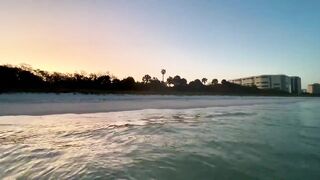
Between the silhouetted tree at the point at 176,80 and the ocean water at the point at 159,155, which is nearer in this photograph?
the ocean water at the point at 159,155

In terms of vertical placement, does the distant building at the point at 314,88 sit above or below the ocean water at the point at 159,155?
above

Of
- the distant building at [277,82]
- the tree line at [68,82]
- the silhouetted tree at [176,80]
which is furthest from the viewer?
the distant building at [277,82]

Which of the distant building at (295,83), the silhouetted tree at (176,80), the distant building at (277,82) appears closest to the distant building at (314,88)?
the distant building at (295,83)

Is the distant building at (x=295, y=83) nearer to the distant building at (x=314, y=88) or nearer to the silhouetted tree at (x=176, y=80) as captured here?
the distant building at (x=314, y=88)

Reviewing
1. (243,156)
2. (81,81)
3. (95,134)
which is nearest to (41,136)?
(95,134)

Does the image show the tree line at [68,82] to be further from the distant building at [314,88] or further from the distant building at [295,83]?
the distant building at [314,88]

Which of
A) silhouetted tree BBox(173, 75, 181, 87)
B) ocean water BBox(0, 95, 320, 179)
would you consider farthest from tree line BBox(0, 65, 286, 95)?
ocean water BBox(0, 95, 320, 179)

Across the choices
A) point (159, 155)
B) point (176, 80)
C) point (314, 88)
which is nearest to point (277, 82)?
point (314, 88)

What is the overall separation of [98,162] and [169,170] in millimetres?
1259

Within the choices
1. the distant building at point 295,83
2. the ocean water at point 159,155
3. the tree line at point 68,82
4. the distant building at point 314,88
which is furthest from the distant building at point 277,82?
the ocean water at point 159,155

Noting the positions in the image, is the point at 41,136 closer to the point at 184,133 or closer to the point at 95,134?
the point at 95,134

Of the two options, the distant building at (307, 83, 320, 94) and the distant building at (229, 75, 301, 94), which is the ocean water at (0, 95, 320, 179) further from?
the distant building at (307, 83, 320, 94)

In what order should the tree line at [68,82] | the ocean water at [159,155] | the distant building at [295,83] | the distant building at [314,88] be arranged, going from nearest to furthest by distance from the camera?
1. the ocean water at [159,155]
2. the tree line at [68,82]
3. the distant building at [295,83]
4. the distant building at [314,88]

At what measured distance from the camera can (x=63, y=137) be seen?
817cm
